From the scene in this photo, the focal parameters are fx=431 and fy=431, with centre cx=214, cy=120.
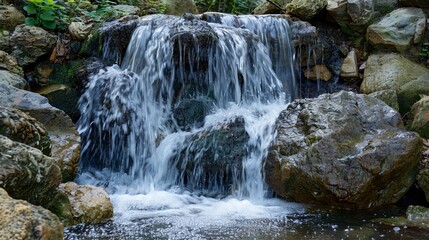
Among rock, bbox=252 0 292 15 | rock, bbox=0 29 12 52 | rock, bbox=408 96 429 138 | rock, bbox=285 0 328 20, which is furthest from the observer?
rock, bbox=252 0 292 15

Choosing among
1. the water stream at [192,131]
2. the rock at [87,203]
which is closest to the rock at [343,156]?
the water stream at [192,131]

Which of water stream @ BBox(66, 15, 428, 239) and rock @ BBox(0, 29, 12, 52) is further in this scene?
rock @ BBox(0, 29, 12, 52)

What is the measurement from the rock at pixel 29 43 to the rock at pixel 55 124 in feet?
5.23

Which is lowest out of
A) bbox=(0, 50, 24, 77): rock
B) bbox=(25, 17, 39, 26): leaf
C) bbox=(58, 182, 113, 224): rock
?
bbox=(58, 182, 113, 224): rock

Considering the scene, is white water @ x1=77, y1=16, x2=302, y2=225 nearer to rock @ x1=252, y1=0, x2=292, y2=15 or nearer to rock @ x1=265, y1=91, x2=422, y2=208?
rock @ x1=265, y1=91, x2=422, y2=208

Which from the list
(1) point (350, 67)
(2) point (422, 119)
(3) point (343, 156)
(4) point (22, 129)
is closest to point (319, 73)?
(1) point (350, 67)

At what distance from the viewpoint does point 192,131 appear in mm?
6000

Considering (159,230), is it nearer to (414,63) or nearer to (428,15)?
(414,63)

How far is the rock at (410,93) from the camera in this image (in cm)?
648

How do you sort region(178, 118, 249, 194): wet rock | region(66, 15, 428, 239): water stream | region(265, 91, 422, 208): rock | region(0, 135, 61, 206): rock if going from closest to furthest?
1. region(0, 135, 61, 206): rock
2. region(66, 15, 428, 239): water stream
3. region(265, 91, 422, 208): rock
4. region(178, 118, 249, 194): wet rock

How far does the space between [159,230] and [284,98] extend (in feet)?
12.9

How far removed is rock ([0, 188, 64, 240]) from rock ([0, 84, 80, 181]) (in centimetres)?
261

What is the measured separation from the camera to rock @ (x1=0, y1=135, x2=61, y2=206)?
3.04m

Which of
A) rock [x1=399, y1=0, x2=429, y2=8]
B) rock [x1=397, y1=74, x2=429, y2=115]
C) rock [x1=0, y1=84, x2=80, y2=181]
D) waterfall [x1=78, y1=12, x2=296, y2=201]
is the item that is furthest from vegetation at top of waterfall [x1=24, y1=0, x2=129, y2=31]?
rock [x1=399, y1=0, x2=429, y2=8]
